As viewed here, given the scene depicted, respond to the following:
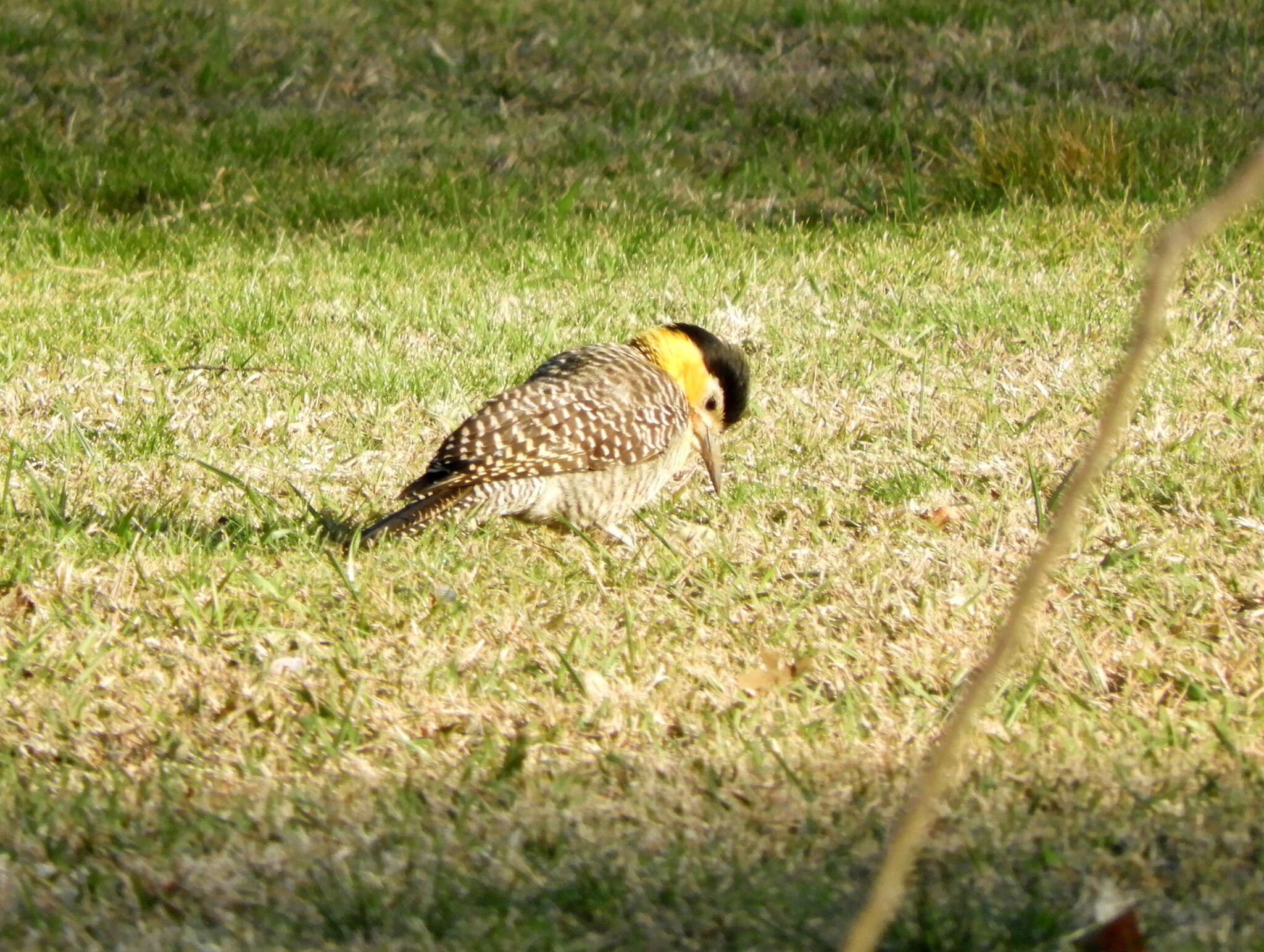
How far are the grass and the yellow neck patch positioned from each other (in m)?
0.37

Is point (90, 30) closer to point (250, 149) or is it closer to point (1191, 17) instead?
point (250, 149)

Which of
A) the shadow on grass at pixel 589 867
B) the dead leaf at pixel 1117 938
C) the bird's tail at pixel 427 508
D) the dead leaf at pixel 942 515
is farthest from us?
the dead leaf at pixel 942 515

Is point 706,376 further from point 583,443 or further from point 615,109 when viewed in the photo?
point 615,109

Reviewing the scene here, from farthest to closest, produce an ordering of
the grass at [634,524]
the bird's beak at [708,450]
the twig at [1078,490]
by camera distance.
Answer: the bird's beak at [708,450], the grass at [634,524], the twig at [1078,490]

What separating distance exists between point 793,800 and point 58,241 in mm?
6239

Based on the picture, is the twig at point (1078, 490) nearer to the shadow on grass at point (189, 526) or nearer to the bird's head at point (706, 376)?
the shadow on grass at point (189, 526)

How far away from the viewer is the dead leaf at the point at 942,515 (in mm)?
5320

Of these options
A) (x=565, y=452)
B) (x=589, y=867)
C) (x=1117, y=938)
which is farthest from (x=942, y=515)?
(x=1117, y=938)

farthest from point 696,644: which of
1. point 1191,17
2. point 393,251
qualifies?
point 1191,17

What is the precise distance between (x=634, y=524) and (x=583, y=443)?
1.66 feet

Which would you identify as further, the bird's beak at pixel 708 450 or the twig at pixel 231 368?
the twig at pixel 231 368

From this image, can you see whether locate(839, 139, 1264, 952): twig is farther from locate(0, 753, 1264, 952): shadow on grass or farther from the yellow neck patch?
the yellow neck patch

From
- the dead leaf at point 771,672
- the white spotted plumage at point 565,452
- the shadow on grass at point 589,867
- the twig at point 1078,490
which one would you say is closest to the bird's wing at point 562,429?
the white spotted plumage at point 565,452

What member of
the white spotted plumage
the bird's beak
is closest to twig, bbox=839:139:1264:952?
the white spotted plumage
